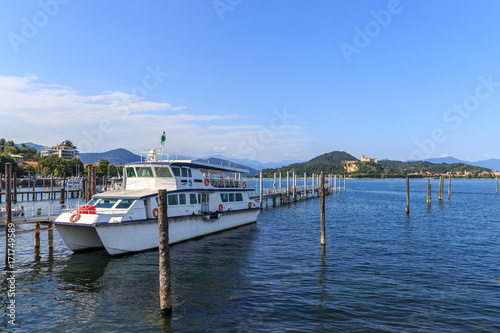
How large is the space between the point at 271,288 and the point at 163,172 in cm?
1329

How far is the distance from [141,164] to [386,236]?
2262 cm

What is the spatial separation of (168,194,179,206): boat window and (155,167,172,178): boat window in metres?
1.73

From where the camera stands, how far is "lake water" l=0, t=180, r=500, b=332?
12.5m

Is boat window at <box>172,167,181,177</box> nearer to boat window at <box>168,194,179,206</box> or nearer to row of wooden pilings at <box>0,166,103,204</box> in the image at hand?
boat window at <box>168,194,179,206</box>

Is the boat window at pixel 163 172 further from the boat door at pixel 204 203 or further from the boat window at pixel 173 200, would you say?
the boat door at pixel 204 203

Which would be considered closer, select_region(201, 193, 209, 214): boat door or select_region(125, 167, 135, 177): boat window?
select_region(125, 167, 135, 177): boat window

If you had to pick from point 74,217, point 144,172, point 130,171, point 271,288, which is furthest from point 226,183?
point 271,288

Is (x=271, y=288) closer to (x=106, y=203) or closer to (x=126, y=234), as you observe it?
(x=126, y=234)

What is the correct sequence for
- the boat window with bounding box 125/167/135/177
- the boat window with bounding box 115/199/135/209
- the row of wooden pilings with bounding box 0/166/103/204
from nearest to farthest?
the boat window with bounding box 115/199/135/209, the boat window with bounding box 125/167/135/177, the row of wooden pilings with bounding box 0/166/103/204

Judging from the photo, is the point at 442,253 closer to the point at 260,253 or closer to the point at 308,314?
the point at 260,253

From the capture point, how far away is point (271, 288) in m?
16.2

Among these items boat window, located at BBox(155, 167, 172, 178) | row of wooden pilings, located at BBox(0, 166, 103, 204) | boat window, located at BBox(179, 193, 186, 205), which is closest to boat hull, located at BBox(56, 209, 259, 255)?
boat window, located at BBox(179, 193, 186, 205)

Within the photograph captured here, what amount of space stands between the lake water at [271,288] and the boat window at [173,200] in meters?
3.37

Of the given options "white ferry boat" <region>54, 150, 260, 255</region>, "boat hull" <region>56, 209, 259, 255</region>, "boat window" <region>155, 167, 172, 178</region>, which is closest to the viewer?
"boat hull" <region>56, 209, 259, 255</region>
